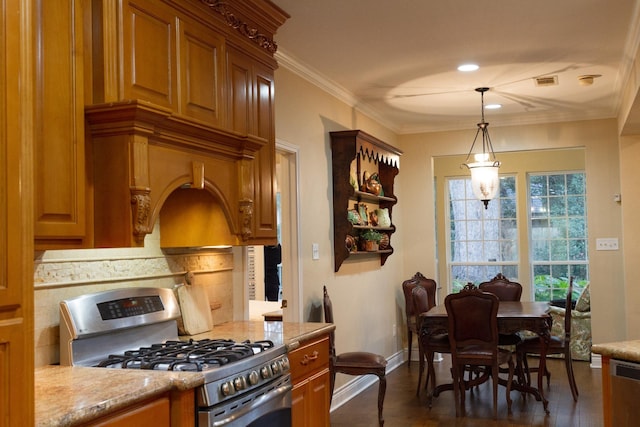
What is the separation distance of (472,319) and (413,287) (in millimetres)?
1784

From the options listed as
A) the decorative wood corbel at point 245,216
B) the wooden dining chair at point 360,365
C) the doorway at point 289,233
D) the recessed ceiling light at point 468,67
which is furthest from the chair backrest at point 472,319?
the decorative wood corbel at point 245,216

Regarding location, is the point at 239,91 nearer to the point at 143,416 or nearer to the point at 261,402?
the point at 261,402

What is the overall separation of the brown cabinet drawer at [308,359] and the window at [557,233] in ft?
18.7

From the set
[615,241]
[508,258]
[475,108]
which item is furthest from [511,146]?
[508,258]

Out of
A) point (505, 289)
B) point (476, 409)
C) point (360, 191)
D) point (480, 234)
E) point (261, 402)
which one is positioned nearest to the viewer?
point (261, 402)

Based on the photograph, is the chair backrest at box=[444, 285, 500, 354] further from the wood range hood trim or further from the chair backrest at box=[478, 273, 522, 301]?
the wood range hood trim

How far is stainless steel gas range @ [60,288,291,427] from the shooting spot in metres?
2.43

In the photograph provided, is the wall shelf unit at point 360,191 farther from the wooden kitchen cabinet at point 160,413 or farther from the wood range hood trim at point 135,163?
the wooden kitchen cabinet at point 160,413

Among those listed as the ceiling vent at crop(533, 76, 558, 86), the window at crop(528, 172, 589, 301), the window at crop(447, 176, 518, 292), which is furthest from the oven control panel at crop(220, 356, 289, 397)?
the window at crop(528, 172, 589, 301)

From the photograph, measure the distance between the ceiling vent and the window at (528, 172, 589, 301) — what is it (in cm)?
315

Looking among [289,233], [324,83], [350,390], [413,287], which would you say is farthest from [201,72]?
[413,287]

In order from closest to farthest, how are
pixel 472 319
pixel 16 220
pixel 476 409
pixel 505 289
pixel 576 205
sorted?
pixel 16 220
pixel 472 319
pixel 476 409
pixel 505 289
pixel 576 205

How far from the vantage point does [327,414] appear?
359 centimetres

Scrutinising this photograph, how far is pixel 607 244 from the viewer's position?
6.77 m
